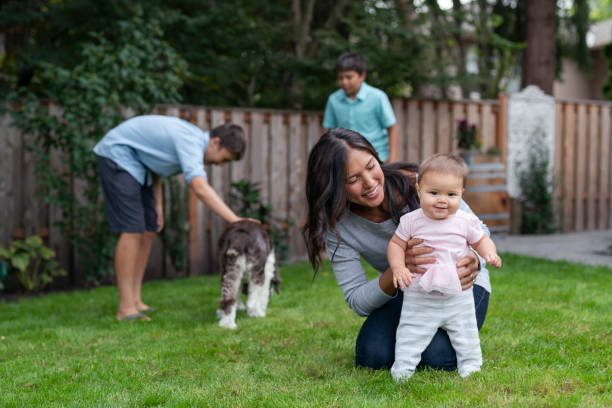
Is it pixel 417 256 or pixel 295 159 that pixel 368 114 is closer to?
pixel 295 159

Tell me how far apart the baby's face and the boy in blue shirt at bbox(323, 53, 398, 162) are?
2.87 metres

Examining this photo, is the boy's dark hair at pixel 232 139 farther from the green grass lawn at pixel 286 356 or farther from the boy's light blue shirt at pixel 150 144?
the green grass lawn at pixel 286 356

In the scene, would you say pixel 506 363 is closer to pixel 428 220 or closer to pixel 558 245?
pixel 428 220

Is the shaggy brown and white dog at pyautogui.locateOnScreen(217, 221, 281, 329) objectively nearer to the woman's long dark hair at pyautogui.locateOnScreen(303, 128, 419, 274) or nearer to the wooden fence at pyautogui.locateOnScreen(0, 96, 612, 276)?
the woman's long dark hair at pyautogui.locateOnScreen(303, 128, 419, 274)

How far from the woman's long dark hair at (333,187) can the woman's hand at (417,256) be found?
319 millimetres

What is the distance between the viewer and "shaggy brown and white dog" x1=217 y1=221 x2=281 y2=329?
392 centimetres

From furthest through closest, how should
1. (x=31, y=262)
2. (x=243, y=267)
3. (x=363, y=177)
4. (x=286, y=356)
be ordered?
(x=31, y=262) < (x=243, y=267) < (x=286, y=356) < (x=363, y=177)

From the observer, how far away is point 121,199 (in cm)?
420

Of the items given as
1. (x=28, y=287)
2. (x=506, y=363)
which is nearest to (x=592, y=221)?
(x=506, y=363)

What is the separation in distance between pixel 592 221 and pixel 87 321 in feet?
26.1

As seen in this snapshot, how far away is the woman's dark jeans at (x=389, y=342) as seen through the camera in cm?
269

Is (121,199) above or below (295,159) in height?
below

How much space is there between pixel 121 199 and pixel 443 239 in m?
2.60

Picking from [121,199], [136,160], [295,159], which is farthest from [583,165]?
[121,199]
